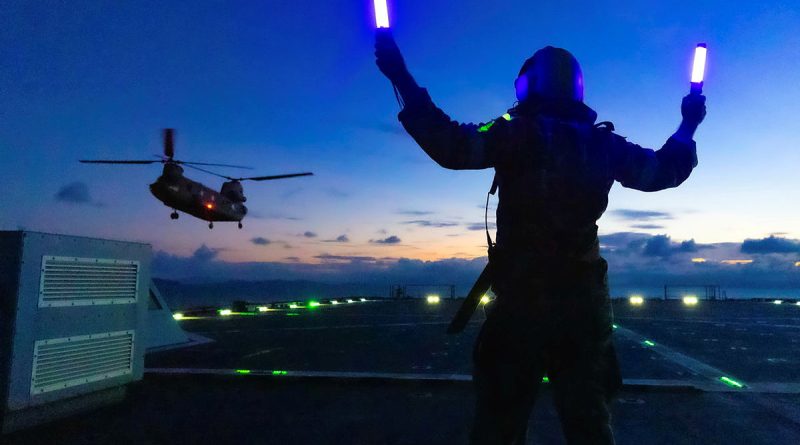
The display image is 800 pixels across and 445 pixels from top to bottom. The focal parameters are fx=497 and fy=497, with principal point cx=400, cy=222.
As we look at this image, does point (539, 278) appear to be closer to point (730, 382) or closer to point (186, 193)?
point (730, 382)

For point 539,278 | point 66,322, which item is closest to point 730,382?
point 539,278

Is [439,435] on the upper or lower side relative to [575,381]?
lower

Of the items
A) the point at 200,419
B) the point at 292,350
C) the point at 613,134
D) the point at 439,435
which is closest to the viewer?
the point at 613,134

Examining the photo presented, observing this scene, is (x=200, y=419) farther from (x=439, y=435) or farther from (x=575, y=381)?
(x=575, y=381)

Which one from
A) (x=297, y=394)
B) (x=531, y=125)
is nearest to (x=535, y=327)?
(x=531, y=125)

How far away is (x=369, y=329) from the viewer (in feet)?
47.0

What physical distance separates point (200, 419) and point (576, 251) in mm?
4146

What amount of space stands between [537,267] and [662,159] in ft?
3.05

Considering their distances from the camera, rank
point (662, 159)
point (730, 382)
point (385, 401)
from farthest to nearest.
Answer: point (730, 382) → point (385, 401) → point (662, 159)

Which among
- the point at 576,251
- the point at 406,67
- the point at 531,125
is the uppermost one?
the point at 406,67

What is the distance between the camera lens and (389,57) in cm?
208

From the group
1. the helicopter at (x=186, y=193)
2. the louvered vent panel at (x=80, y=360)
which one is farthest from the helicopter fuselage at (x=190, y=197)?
the louvered vent panel at (x=80, y=360)

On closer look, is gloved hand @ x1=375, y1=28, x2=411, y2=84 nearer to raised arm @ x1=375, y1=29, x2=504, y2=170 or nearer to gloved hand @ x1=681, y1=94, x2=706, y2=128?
raised arm @ x1=375, y1=29, x2=504, y2=170

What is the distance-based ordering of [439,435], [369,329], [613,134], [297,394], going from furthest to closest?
[369,329] < [297,394] < [439,435] < [613,134]
